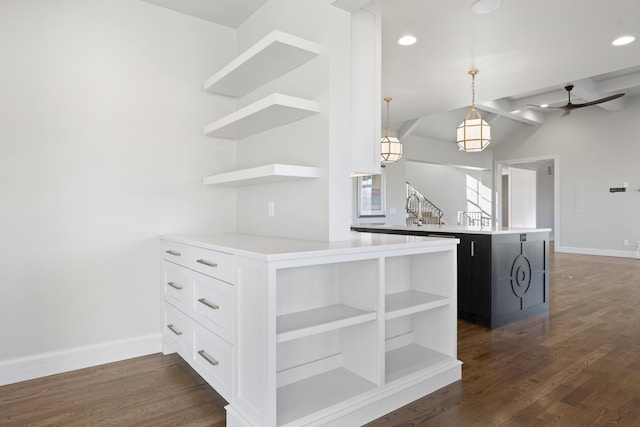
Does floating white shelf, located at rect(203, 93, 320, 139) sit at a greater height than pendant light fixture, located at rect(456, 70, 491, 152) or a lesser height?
lesser

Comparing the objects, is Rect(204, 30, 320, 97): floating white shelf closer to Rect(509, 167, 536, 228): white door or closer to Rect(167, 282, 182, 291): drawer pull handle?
Rect(167, 282, 182, 291): drawer pull handle

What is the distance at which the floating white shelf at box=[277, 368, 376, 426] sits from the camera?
1.74 m

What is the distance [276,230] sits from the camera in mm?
2660

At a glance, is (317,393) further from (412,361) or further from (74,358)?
(74,358)

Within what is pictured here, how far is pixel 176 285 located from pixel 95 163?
1.02 m

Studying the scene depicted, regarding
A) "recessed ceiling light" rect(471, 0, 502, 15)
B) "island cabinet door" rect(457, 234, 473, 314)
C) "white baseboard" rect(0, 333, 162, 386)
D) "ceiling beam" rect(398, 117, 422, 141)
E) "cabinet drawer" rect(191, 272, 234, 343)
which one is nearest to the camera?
"cabinet drawer" rect(191, 272, 234, 343)

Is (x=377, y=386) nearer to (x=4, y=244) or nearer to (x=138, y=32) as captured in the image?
(x=4, y=244)

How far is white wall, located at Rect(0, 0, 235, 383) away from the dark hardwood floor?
0.35 meters

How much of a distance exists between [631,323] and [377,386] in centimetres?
306

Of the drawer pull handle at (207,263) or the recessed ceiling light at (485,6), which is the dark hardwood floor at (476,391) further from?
the recessed ceiling light at (485,6)

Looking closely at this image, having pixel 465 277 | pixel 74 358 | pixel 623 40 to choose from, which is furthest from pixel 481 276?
pixel 74 358

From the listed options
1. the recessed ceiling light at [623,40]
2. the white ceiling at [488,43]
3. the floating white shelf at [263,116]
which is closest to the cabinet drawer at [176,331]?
the floating white shelf at [263,116]

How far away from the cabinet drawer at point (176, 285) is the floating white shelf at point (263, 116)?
1.04m

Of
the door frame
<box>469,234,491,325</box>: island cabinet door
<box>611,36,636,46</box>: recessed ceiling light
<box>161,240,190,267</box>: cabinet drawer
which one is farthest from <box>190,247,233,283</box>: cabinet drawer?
the door frame
